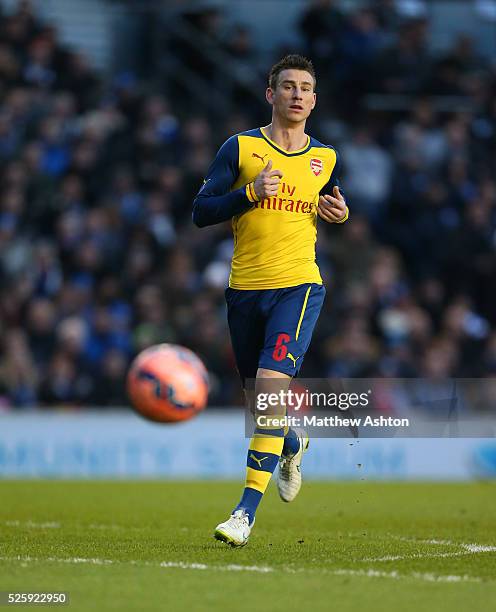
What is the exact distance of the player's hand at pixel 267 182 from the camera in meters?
7.68

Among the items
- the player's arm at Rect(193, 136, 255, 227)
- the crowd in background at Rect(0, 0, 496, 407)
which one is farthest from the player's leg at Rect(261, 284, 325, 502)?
the crowd in background at Rect(0, 0, 496, 407)

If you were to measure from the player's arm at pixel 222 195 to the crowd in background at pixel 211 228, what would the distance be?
816 centimetres

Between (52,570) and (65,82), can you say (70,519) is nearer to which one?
(52,570)

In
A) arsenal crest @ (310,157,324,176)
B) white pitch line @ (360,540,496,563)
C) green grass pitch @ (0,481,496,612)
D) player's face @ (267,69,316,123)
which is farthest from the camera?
arsenal crest @ (310,157,324,176)

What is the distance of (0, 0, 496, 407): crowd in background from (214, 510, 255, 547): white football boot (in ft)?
28.1

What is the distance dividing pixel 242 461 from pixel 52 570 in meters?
9.59

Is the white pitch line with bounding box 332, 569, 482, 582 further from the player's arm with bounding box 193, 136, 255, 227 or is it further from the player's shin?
the player's arm with bounding box 193, 136, 255, 227

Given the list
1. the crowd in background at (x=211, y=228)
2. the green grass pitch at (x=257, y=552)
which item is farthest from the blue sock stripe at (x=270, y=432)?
the crowd in background at (x=211, y=228)

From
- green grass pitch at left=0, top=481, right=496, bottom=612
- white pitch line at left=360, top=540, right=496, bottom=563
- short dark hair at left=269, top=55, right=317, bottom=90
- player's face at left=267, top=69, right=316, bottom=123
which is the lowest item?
green grass pitch at left=0, top=481, right=496, bottom=612

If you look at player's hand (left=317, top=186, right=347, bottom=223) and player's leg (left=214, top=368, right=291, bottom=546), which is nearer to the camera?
player's leg (left=214, top=368, right=291, bottom=546)

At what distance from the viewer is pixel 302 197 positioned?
26.7 ft

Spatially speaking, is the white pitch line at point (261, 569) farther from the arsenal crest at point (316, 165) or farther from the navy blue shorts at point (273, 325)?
the arsenal crest at point (316, 165)

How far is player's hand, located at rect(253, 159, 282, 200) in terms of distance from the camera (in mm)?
7684

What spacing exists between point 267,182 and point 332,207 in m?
0.56
